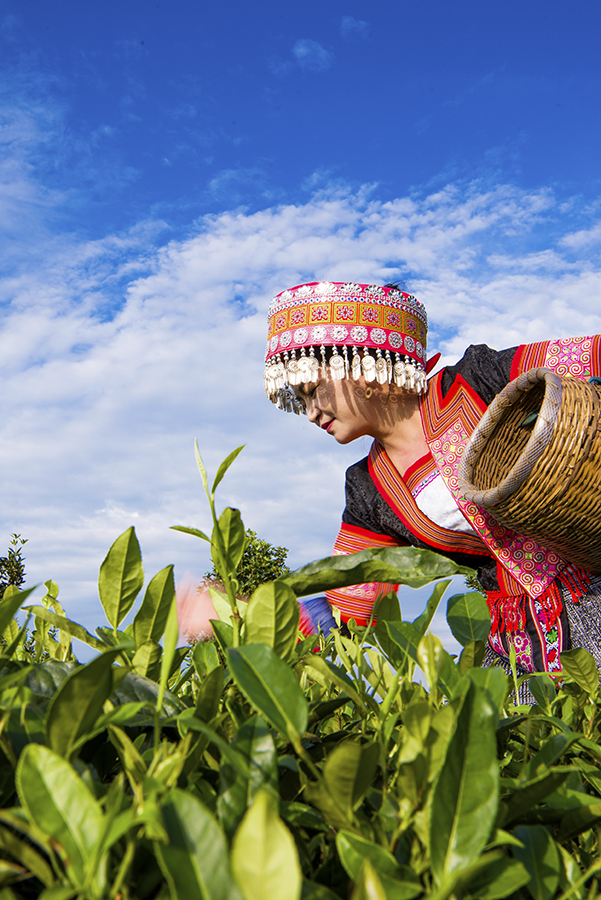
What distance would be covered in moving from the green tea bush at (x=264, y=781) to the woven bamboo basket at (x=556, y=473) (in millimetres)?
1227

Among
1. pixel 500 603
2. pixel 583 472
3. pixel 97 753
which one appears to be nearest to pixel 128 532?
Result: pixel 97 753

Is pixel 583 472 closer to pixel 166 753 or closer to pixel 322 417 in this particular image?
pixel 322 417

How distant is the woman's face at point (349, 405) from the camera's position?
2.58m

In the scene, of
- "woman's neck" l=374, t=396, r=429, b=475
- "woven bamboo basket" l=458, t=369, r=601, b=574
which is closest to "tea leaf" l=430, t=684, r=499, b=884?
"woven bamboo basket" l=458, t=369, r=601, b=574

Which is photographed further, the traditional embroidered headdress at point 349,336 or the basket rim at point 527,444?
the traditional embroidered headdress at point 349,336

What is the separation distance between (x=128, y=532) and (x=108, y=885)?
0.21m

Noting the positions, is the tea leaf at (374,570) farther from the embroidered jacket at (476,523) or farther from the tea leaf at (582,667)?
the embroidered jacket at (476,523)

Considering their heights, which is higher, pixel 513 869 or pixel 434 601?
pixel 434 601

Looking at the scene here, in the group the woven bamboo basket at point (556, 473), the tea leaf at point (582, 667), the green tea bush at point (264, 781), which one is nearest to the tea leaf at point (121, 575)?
the green tea bush at point (264, 781)

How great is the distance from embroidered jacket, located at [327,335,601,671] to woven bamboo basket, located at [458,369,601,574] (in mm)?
233

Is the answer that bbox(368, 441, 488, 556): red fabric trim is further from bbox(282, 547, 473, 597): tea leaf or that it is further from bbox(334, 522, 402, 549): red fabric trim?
bbox(282, 547, 473, 597): tea leaf

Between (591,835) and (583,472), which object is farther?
(583,472)

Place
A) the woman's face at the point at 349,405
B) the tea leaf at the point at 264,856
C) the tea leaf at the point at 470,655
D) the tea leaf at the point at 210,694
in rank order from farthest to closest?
the woman's face at the point at 349,405 → the tea leaf at the point at 470,655 → the tea leaf at the point at 210,694 → the tea leaf at the point at 264,856

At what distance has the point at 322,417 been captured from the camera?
106 inches
